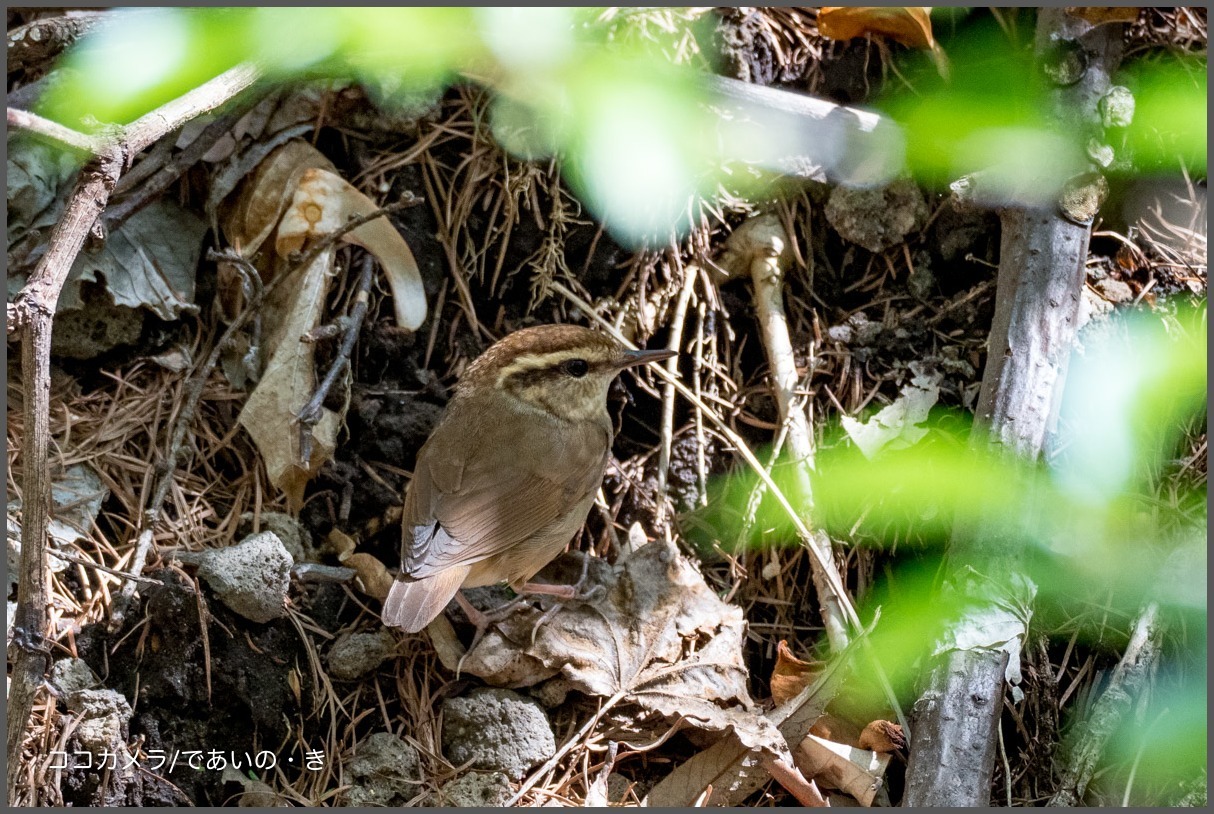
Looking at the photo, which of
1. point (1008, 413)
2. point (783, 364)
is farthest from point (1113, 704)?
point (783, 364)

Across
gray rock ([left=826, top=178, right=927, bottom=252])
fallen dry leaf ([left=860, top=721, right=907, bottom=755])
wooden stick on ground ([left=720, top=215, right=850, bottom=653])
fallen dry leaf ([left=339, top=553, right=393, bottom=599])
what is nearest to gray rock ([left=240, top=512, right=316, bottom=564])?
fallen dry leaf ([left=339, top=553, right=393, bottom=599])

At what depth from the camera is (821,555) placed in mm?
4254

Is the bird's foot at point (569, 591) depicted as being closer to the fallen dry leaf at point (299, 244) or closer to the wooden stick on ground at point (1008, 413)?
the fallen dry leaf at point (299, 244)

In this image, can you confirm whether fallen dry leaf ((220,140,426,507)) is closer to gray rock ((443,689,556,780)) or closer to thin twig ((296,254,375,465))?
thin twig ((296,254,375,465))

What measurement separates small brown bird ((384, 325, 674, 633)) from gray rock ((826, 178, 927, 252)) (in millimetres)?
1151

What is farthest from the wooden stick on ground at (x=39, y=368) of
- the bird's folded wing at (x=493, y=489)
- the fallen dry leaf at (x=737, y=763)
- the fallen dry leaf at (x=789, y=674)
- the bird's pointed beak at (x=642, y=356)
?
the fallen dry leaf at (x=789, y=674)

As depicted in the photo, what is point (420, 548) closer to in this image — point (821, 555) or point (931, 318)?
point (821, 555)

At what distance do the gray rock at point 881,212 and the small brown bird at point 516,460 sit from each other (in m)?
1.15

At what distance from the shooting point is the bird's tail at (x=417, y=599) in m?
3.72

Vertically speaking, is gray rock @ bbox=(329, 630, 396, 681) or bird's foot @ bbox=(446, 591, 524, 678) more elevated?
bird's foot @ bbox=(446, 591, 524, 678)

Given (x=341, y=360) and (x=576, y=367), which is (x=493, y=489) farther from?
(x=341, y=360)

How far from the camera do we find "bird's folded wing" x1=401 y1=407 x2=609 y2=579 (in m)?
3.94

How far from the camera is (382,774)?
387cm

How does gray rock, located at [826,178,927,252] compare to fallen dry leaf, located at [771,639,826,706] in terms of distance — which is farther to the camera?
gray rock, located at [826,178,927,252]
